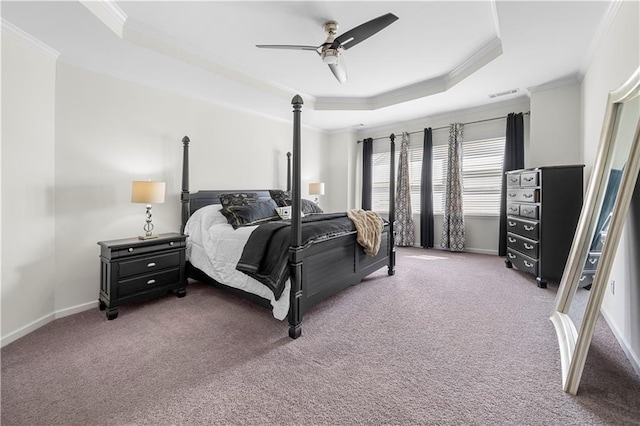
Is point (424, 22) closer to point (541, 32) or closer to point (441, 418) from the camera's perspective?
point (541, 32)

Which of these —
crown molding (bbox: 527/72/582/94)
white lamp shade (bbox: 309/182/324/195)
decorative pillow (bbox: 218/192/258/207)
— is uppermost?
crown molding (bbox: 527/72/582/94)

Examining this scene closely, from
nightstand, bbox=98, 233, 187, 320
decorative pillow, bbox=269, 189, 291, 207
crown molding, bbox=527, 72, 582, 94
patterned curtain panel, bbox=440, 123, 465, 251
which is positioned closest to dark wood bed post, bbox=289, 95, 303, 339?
nightstand, bbox=98, 233, 187, 320

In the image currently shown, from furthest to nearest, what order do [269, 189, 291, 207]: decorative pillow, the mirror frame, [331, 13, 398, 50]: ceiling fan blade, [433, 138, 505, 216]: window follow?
[433, 138, 505, 216]: window → [269, 189, 291, 207]: decorative pillow → [331, 13, 398, 50]: ceiling fan blade → the mirror frame

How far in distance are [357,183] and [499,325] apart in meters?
4.58

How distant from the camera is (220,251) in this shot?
2.87 meters

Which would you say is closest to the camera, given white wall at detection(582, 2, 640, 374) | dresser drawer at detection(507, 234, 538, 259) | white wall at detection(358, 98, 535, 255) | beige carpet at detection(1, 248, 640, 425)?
beige carpet at detection(1, 248, 640, 425)

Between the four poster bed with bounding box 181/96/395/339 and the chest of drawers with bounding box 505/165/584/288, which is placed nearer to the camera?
the four poster bed with bounding box 181/96/395/339

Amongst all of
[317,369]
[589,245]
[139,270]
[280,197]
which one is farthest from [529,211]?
[139,270]

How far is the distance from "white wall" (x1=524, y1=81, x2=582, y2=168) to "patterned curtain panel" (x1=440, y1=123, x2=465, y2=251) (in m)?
1.20

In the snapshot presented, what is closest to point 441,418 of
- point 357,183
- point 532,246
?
point 532,246

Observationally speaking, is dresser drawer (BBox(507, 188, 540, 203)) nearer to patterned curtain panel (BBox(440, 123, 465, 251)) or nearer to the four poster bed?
patterned curtain panel (BBox(440, 123, 465, 251))

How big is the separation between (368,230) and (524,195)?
2.23 meters

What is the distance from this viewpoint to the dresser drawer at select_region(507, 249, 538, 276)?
330 cm

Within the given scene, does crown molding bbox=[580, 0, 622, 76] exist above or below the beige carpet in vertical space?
above
